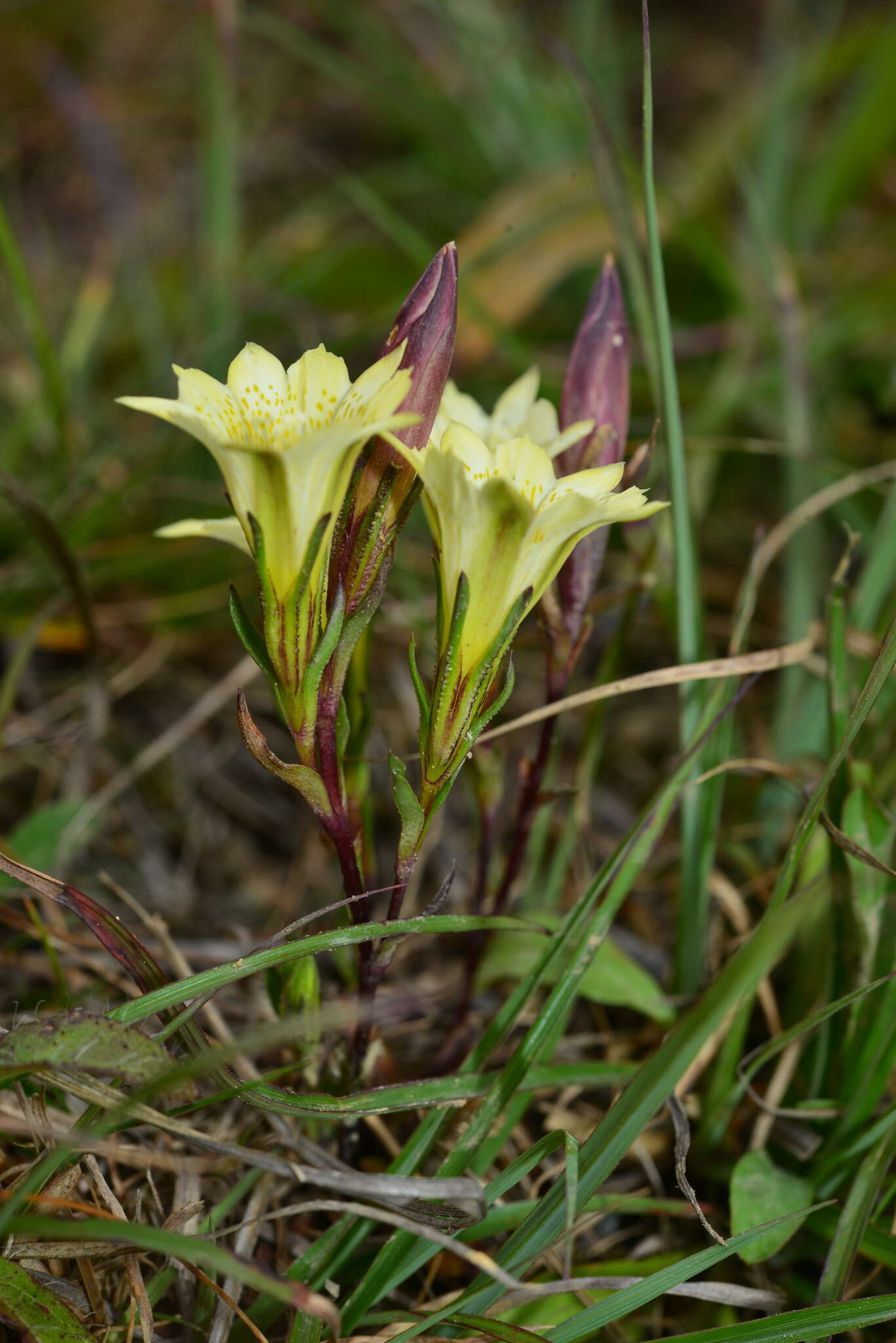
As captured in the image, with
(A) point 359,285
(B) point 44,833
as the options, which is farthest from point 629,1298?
(A) point 359,285

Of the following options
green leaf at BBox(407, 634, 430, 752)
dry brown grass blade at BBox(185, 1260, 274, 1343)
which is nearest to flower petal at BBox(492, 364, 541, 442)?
green leaf at BBox(407, 634, 430, 752)

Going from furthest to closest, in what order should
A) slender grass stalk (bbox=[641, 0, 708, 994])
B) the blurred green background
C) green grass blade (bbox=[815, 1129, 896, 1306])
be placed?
the blurred green background → slender grass stalk (bbox=[641, 0, 708, 994]) → green grass blade (bbox=[815, 1129, 896, 1306])

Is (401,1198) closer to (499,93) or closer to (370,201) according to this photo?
(370,201)

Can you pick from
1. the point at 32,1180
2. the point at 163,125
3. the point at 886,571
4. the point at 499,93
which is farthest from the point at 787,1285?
the point at 163,125

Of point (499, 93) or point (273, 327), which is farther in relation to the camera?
point (499, 93)

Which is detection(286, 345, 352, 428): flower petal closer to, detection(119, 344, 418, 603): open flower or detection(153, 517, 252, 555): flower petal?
detection(119, 344, 418, 603): open flower

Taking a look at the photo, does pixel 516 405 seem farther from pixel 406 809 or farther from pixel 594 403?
pixel 406 809

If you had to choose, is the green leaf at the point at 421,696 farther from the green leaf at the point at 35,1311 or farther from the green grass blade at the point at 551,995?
the green leaf at the point at 35,1311
